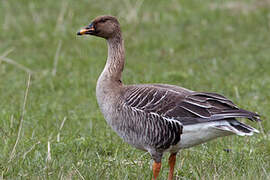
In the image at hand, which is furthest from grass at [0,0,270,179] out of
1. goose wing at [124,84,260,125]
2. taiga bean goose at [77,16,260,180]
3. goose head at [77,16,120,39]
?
goose head at [77,16,120,39]

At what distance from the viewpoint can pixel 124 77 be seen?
996 centimetres

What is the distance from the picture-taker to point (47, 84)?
9719 mm

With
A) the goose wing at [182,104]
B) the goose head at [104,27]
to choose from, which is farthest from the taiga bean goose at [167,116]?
the goose head at [104,27]

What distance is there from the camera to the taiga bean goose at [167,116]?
4.96 m

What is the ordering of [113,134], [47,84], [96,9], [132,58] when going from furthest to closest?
[96,9]
[132,58]
[47,84]
[113,134]

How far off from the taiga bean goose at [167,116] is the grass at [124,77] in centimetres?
39

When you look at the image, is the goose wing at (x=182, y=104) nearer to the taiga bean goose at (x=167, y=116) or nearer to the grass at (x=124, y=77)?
the taiga bean goose at (x=167, y=116)

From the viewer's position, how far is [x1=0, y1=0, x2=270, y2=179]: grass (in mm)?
5633

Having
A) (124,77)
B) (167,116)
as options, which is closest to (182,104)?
(167,116)

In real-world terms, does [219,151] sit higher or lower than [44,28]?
lower

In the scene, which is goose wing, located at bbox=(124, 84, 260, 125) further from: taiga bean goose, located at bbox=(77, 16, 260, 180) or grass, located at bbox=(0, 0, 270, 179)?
grass, located at bbox=(0, 0, 270, 179)

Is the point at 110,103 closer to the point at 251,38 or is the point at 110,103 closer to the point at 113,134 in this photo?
the point at 113,134

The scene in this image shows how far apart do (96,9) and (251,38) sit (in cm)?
467

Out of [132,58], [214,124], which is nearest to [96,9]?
[132,58]
